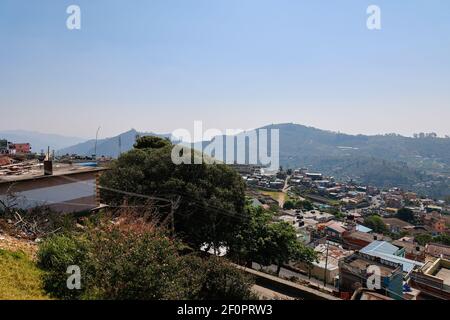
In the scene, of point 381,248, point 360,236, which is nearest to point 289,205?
point 360,236

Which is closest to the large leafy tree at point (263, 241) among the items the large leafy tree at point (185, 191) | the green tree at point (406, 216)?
the large leafy tree at point (185, 191)

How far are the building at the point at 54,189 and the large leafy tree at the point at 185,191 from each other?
651mm

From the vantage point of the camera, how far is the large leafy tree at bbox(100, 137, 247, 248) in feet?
40.7

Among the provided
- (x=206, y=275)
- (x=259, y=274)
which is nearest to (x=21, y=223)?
(x=206, y=275)

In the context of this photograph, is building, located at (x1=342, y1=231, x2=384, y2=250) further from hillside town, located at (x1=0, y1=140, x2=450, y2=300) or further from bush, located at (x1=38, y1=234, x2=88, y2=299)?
bush, located at (x1=38, y1=234, x2=88, y2=299)

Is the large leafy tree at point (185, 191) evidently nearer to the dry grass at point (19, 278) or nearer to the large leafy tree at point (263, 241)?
the large leafy tree at point (263, 241)

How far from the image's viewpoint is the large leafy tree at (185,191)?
12.4 metres

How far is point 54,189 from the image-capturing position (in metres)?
11.6

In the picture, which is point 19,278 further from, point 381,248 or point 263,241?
point 381,248

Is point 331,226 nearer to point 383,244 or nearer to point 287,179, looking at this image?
point 383,244

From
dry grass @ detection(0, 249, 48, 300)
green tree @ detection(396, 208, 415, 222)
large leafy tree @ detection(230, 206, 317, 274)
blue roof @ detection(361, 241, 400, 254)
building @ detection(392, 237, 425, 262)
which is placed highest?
dry grass @ detection(0, 249, 48, 300)

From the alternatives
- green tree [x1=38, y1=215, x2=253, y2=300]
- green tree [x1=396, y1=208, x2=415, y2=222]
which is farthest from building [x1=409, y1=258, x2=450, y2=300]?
green tree [x1=396, y1=208, x2=415, y2=222]

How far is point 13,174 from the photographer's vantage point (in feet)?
39.2

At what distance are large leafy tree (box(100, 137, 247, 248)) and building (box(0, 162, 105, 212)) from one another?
25.6 inches
